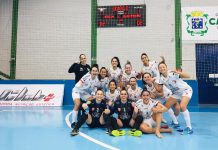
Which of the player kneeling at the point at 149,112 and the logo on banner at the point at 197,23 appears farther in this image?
the logo on banner at the point at 197,23

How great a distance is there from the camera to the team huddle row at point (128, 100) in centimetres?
492

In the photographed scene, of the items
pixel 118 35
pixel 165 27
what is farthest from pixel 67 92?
pixel 165 27

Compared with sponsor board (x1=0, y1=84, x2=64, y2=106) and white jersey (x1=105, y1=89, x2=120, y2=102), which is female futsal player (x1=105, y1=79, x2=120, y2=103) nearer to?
white jersey (x1=105, y1=89, x2=120, y2=102)

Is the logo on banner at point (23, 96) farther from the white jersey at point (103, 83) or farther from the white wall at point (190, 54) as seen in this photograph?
the white wall at point (190, 54)

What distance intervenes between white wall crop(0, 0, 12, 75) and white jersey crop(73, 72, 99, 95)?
7.13 m

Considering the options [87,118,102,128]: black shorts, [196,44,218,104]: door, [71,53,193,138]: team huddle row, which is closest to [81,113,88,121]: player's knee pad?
[71,53,193,138]: team huddle row

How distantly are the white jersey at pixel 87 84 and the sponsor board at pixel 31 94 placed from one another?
4.50 m

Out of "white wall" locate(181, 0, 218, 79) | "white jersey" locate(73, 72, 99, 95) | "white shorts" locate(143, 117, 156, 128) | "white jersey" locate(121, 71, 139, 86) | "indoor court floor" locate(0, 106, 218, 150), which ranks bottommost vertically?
"indoor court floor" locate(0, 106, 218, 150)

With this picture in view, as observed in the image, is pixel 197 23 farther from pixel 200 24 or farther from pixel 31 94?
pixel 31 94

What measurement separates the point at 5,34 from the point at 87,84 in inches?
311

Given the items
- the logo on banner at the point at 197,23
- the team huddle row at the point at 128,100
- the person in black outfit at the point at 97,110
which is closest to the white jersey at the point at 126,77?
the team huddle row at the point at 128,100

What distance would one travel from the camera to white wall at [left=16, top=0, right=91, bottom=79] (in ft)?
37.9

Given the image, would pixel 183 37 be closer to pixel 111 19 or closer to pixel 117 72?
pixel 111 19

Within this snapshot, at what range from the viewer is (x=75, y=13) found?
11.7 m
